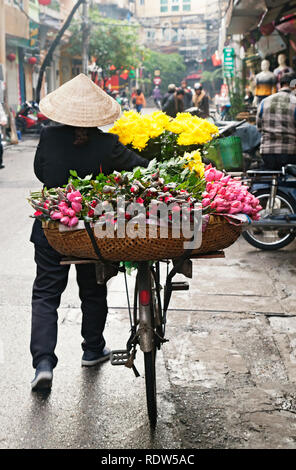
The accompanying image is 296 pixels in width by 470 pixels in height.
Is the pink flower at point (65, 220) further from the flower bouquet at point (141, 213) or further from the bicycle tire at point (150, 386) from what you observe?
the bicycle tire at point (150, 386)

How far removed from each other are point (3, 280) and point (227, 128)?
3203 mm

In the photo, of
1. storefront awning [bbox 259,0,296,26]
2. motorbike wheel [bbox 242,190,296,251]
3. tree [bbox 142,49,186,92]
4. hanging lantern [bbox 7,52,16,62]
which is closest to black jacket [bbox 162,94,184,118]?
storefront awning [bbox 259,0,296,26]

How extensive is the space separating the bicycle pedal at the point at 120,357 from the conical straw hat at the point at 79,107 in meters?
1.22

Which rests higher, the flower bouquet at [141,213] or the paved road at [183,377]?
the flower bouquet at [141,213]

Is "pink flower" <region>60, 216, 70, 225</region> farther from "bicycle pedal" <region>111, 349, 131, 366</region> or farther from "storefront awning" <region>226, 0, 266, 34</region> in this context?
"storefront awning" <region>226, 0, 266, 34</region>

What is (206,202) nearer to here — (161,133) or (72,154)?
(161,133)

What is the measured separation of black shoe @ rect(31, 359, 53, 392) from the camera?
11.3 feet

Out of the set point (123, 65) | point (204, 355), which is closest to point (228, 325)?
point (204, 355)

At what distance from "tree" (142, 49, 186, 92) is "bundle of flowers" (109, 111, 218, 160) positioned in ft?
207

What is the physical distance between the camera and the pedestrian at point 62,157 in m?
3.26

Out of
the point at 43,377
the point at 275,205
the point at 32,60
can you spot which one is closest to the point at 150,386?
the point at 43,377

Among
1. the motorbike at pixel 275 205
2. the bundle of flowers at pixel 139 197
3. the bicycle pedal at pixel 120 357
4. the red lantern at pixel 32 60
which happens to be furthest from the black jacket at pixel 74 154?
the red lantern at pixel 32 60

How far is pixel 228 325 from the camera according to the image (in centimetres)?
459
